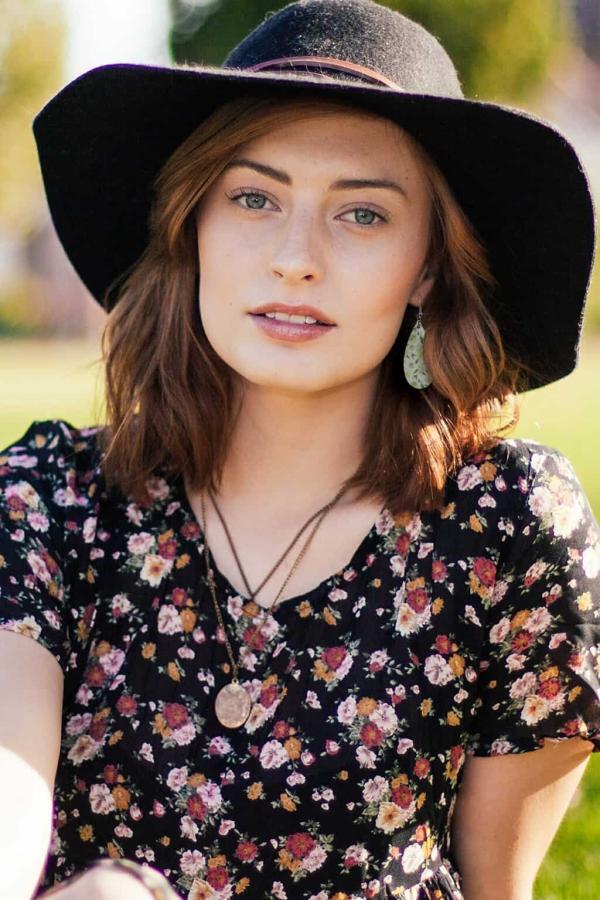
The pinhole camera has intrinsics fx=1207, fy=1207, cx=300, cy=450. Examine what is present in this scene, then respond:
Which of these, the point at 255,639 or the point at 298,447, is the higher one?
the point at 298,447

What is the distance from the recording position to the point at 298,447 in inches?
104

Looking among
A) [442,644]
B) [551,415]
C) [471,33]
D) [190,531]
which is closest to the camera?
[442,644]

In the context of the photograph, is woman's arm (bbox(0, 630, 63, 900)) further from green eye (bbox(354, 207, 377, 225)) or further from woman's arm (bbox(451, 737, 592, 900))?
green eye (bbox(354, 207, 377, 225))

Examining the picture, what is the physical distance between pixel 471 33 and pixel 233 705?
19970 mm

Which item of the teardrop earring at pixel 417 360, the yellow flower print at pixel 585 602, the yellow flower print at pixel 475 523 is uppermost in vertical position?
the teardrop earring at pixel 417 360

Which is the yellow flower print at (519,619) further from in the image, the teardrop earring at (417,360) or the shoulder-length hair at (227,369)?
the teardrop earring at (417,360)

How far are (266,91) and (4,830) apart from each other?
146 cm

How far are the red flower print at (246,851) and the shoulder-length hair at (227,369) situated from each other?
0.73 metres

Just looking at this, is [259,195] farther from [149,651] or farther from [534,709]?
[534,709]

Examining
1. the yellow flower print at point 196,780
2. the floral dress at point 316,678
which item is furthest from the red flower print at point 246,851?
the yellow flower print at point 196,780

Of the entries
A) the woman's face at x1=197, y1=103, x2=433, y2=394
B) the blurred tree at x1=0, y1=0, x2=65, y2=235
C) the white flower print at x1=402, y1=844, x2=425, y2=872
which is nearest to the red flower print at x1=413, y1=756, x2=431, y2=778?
the white flower print at x1=402, y1=844, x2=425, y2=872

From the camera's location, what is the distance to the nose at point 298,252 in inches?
92.5

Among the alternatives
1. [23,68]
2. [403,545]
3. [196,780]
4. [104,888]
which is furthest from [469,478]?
[23,68]

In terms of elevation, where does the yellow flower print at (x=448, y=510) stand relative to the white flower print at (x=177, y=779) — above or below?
above
